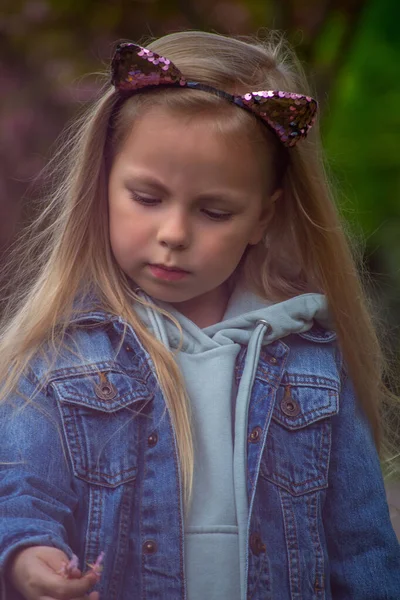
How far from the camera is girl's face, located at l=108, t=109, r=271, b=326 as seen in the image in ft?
2.94

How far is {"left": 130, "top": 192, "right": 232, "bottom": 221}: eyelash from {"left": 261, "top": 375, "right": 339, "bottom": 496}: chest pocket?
0.67 ft

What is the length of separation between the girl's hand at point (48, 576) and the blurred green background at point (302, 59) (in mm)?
654

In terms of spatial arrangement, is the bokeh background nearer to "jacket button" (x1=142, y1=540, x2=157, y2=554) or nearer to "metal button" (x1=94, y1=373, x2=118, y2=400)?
"metal button" (x1=94, y1=373, x2=118, y2=400)

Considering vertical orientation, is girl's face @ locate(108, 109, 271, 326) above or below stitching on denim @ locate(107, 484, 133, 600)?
above

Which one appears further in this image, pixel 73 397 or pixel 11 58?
pixel 11 58

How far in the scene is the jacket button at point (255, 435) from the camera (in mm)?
915

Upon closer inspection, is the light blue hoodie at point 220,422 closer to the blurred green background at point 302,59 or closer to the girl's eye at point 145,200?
the girl's eye at point 145,200

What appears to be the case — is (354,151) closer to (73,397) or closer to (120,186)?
(120,186)

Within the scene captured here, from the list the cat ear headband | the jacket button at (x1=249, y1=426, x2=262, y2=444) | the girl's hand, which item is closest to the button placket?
the jacket button at (x1=249, y1=426, x2=262, y2=444)

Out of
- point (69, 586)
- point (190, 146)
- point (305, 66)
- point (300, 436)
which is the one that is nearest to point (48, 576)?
point (69, 586)

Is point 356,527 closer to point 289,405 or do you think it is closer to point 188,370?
point 289,405

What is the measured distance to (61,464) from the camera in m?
0.87

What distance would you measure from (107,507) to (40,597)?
0.11 metres

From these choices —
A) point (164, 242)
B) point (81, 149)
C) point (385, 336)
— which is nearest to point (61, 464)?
point (164, 242)
